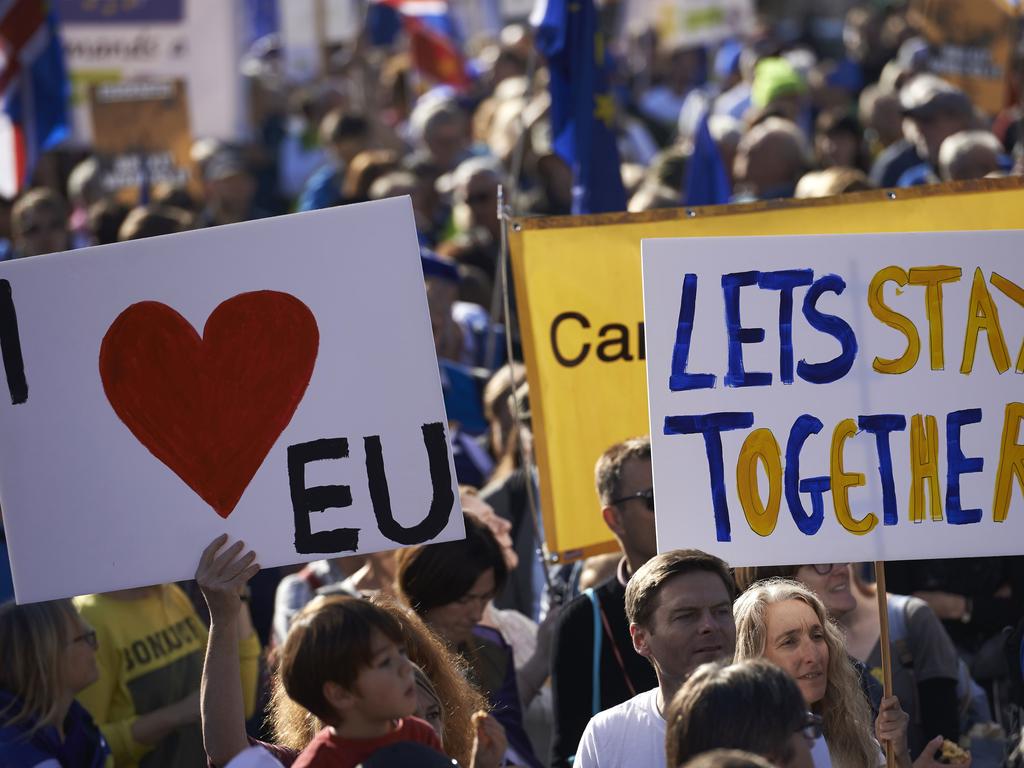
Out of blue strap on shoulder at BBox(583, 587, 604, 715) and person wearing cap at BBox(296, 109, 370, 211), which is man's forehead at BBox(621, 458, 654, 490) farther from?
person wearing cap at BBox(296, 109, 370, 211)

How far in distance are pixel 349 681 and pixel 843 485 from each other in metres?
1.31

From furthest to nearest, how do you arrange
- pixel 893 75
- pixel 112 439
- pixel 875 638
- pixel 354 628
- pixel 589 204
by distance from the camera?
pixel 893 75 → pixel 589 204 → pixel 875 638 → pixel 112 439 → pixel 354 628

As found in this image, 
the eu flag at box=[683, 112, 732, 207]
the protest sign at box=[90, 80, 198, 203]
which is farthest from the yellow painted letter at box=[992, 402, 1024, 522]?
the protest sign at box=[90, 80, 198, 203]

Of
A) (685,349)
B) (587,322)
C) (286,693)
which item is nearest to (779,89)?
(587,322)

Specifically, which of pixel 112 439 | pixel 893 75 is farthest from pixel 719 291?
pixel 893 75

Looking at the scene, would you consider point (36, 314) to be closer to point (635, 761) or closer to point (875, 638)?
point (635, 761)

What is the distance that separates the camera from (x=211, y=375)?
3.65 metres

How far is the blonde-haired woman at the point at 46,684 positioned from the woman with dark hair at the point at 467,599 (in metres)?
0.84

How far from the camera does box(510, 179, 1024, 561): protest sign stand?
4.75 meters

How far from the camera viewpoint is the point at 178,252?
366cm

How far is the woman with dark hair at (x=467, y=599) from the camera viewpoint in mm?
4227

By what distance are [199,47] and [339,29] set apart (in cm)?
272

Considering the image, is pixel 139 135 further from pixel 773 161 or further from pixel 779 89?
pixel 773 161

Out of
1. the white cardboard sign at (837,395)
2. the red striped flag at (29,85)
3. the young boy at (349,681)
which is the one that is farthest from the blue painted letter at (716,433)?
the red striped flag at (29,85)
